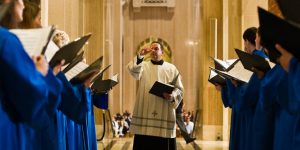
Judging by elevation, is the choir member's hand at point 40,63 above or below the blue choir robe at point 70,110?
above

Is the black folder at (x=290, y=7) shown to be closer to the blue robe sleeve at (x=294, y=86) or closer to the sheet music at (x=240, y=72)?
the blue robe sleeve at (x=294, y=86)

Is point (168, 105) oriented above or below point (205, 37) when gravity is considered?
below

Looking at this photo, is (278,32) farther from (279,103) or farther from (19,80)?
(19,80)

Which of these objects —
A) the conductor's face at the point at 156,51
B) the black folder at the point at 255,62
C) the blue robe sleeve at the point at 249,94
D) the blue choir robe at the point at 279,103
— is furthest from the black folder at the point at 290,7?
the conductor's face at the point at 156,51

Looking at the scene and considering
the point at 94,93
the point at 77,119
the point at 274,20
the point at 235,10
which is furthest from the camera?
the point at 235,10

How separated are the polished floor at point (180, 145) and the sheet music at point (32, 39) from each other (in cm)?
828

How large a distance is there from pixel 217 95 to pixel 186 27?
16.2 feet

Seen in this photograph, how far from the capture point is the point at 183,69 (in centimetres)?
1738

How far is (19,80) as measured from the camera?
281 centimetres

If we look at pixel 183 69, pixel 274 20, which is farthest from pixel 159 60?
pixel 183 69

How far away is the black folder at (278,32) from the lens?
302 cm

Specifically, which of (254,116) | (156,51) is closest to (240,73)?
(254,116)

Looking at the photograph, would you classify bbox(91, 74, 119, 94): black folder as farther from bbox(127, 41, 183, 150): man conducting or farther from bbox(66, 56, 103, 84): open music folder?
bbox(66, 56, 103, 84): open music folder

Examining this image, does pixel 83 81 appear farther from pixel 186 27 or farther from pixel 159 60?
pixel 186 27
